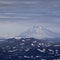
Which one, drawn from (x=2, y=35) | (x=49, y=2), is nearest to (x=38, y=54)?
(x=2, y=35)

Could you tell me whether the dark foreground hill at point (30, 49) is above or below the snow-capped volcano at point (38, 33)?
below

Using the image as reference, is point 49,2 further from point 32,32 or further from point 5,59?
point 5,59

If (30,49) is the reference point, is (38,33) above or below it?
above

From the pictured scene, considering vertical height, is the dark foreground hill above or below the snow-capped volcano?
below
